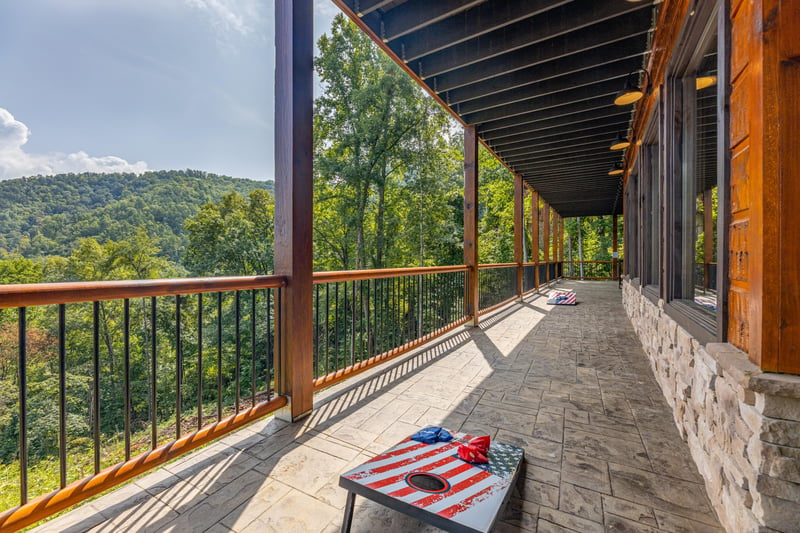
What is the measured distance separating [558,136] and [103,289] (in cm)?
615

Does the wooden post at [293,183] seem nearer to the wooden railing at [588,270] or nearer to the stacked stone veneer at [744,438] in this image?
the stacked stone veneer at [744,438]

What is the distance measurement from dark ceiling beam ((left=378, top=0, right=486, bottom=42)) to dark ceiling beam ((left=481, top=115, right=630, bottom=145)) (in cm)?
264

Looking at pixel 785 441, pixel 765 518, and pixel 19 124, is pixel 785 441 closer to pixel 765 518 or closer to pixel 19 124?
pixel 765 518

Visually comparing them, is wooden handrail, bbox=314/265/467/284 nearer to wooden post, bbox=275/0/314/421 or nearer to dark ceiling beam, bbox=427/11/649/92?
wooden post, bbox=275/0/314/421

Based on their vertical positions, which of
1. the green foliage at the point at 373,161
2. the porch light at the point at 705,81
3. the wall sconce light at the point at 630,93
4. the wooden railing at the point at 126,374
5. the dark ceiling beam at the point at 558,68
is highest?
the green foliage at the point at 373,161

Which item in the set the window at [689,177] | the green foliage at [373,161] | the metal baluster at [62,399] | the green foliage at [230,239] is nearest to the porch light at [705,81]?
the window at [689,177]

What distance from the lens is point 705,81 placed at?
2266 mm

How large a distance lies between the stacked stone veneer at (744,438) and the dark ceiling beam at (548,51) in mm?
2899

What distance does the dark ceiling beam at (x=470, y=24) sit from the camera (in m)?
2.99

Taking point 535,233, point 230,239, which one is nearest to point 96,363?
point 535,233

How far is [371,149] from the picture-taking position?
647 inches

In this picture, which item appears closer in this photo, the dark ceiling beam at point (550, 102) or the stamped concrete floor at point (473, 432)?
the stamped concrete floor at point (473, 432)

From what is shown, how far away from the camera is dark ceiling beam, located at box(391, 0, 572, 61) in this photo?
118 inches

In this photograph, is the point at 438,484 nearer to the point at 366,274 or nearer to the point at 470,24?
the point at 366,274
